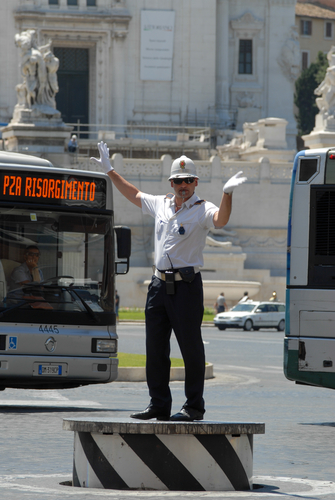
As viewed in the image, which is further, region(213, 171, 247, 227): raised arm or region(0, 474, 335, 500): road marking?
region(213, 171, 247, 227): raised arm

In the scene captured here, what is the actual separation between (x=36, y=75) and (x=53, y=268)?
35841mm

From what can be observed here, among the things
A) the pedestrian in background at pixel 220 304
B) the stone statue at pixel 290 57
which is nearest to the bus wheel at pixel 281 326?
the pedestrian in background at pixel 220 304

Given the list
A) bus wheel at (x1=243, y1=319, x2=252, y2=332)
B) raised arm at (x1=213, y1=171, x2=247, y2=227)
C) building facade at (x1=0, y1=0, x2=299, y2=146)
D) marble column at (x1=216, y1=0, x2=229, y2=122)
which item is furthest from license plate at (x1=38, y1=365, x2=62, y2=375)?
marble column at (x1=216, y1=0, x2=229, y2=122)

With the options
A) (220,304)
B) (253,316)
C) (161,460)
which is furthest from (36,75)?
(161,460)

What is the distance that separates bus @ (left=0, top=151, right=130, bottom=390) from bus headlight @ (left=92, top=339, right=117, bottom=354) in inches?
0.4

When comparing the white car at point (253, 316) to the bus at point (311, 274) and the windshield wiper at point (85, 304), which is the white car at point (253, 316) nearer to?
the windshield wiper at point (85, 304)

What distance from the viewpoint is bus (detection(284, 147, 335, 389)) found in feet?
34.8

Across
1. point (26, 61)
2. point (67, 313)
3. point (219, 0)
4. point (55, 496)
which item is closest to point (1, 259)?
point (67, 313)

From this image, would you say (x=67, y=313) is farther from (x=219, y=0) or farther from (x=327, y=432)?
(x=219, y=0)

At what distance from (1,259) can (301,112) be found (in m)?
72.6

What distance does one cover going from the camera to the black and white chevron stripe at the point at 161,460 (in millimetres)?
6336

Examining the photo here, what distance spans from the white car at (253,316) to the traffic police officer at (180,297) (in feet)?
88.1

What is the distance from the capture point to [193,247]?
709 centimetres

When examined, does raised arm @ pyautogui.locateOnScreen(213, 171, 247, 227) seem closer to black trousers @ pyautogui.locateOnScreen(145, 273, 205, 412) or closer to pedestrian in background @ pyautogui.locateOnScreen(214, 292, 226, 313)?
black trousers @ pyautogui.locateOnScreen(145, 273, 205, 412)
